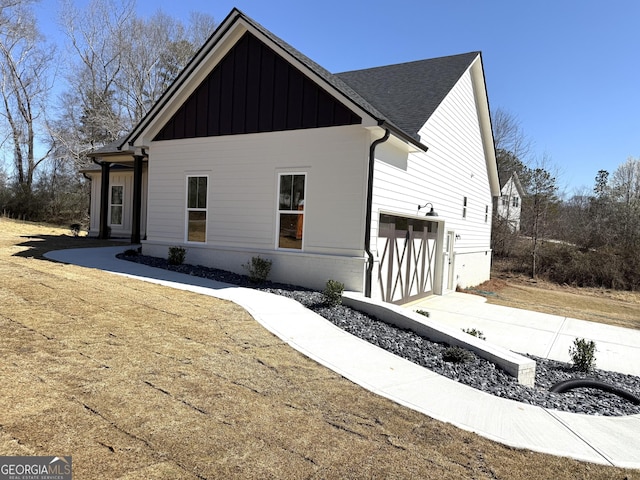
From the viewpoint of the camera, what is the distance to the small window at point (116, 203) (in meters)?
18.4

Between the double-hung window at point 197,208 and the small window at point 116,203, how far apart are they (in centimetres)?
833

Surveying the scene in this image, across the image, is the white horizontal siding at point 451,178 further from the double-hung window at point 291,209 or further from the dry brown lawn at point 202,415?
the dry brown lawn at point 202,415

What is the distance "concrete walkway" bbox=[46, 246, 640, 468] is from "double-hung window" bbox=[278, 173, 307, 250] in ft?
5.72

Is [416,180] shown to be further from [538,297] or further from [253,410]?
[253,410]

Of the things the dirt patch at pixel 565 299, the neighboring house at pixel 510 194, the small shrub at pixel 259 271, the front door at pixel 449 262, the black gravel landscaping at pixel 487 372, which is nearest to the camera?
the black gravel landscaping at pixel 487 372

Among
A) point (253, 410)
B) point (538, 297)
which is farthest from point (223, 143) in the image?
point (538, 297)

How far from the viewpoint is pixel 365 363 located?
552cm

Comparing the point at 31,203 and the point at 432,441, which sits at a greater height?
the point at 31,203

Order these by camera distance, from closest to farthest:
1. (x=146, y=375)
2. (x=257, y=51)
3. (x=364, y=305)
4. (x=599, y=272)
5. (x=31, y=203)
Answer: (x=146, y=375), (x=364, y=305), (x=257, y=51), (x=599, y=272), (x=31, y=203)

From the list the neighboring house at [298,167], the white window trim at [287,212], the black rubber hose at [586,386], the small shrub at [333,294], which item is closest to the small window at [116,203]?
the neighboring house at [298,167]

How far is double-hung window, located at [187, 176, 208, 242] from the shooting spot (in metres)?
11.5

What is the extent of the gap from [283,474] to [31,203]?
2973 cm

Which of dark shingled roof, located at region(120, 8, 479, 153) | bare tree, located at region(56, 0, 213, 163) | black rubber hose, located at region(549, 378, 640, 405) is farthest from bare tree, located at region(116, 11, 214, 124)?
Result: black rubber hose, located at region(549, 378, 640, 405)

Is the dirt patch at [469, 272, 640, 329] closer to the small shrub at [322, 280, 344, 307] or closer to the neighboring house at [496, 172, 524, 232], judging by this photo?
the small shrub at [322, 280, 344, 307]
